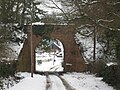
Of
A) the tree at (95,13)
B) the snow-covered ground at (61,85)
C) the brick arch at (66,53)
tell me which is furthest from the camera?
the brick arch at (66,53)

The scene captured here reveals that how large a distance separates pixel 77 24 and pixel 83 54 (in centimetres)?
2452

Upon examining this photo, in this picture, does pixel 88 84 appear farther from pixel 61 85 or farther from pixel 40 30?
pixel 40 30

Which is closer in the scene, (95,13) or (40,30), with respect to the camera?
(95,13)

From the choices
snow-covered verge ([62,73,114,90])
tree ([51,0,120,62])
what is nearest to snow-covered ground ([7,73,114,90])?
snow-covered verge ([62,73,114,90])

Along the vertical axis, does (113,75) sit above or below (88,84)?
above

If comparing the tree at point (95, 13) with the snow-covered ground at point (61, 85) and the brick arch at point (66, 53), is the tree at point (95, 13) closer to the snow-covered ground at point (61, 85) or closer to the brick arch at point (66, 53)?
the snow-covered ground at point (61, 85)

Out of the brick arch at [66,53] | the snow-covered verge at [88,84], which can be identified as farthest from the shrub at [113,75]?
the brick arch at [66,53]

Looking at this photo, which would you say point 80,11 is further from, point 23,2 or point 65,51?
point 23,2

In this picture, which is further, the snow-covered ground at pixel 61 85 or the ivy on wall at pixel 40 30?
the ivy on wall at pixel 40 30

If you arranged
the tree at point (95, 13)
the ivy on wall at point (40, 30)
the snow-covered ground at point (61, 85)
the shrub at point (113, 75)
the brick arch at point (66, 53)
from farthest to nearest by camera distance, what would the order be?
the brick arch at point (66, 53) → the ivy on wall at point (40, 30) → the shrub at point (113, 75) → the snow-covered ground at point (61, 85) → the tree at point (95, 13)

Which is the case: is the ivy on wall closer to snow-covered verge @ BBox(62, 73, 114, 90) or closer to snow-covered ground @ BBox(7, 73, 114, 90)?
snow-covered ground @ BBox(7, 73, 114, 90)

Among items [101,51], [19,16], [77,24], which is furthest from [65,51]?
[77,24]

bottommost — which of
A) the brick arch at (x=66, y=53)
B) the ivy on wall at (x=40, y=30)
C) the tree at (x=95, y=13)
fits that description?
the brick arch at (x=66, y=53)

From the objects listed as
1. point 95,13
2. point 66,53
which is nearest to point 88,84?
point 95,13
